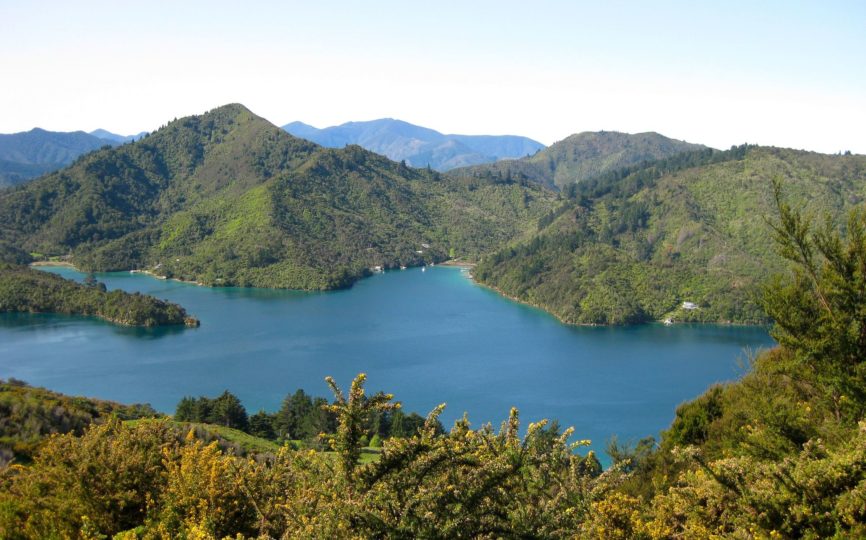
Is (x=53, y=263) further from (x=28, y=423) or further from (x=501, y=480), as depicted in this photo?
(x=501, y=480)

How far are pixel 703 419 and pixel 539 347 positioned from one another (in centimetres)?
3952

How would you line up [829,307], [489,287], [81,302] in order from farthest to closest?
[489,287] < [81,302] < [829,307]

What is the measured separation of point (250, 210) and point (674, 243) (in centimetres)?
6961

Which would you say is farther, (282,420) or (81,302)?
(81,302)

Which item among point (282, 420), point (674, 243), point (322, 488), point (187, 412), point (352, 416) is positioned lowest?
point (282, 420)

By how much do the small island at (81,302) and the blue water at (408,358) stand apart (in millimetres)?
1647

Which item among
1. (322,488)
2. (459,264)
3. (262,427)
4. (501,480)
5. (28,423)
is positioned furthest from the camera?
(459,264)

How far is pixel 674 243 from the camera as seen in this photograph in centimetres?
9350

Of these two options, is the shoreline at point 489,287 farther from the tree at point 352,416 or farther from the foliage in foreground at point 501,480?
the tree at point 352,416

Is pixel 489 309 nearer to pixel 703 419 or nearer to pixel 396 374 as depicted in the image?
pixel 396 374

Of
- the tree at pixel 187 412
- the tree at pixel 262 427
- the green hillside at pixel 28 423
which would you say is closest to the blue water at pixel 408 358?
Result: the tree at pixel 262 427

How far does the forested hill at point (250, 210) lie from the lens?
10212cm

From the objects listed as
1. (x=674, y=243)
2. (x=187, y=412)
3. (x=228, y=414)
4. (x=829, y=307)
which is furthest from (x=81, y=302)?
(x=829, y=307)

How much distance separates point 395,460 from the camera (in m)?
7.98
